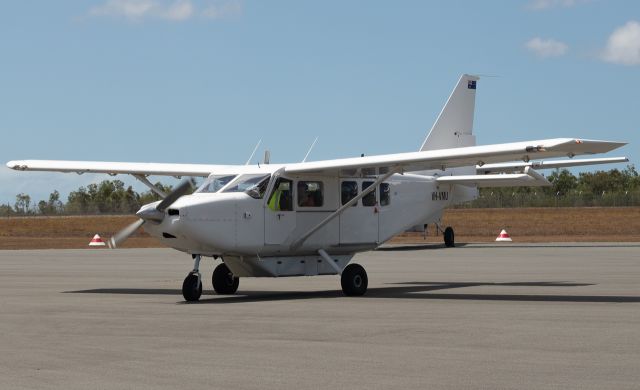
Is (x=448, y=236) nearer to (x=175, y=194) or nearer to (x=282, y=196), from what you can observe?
(x=282, y=196)

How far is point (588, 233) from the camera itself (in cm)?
5997

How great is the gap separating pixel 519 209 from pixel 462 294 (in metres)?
57.9

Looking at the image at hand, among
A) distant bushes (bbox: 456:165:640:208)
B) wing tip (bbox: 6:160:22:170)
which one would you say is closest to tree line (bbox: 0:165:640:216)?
distant bushes (bbox: 456:165:640:208)

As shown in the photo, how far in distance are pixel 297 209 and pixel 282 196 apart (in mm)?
437

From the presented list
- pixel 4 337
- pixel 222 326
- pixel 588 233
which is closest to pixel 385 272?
pixel 222 326

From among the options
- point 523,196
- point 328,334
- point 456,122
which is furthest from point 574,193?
point 328,334

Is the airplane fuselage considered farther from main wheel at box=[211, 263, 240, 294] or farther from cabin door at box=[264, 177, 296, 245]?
main wheel at box=[211, 263, 240, 294]

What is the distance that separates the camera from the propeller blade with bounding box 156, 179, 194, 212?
1786 centimetres

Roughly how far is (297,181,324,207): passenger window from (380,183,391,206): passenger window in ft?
5.78

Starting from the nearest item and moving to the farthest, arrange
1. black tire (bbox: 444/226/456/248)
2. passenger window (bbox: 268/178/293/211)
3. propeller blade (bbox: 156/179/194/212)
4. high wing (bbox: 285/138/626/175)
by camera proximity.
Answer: high wing (bbox: 285/138/626/175)
propeller blade (bbox: 156/179/194/212)
passenger window (bbox: 268/178/293/211)
black tire (bbox: 444/226/456/248)

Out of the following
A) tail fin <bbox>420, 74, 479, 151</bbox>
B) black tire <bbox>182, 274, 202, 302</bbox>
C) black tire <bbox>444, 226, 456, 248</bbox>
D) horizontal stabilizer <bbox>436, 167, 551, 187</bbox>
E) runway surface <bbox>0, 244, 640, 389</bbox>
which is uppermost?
tail fin <bbox>420, 74, 479, 151</bbox>

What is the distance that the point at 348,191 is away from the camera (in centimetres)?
2119

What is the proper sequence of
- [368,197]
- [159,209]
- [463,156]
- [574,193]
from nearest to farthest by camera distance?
[159,209] < [463,156] < [368,197] < [574,193]

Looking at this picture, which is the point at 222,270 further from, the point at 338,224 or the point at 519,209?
the point at 519,209
